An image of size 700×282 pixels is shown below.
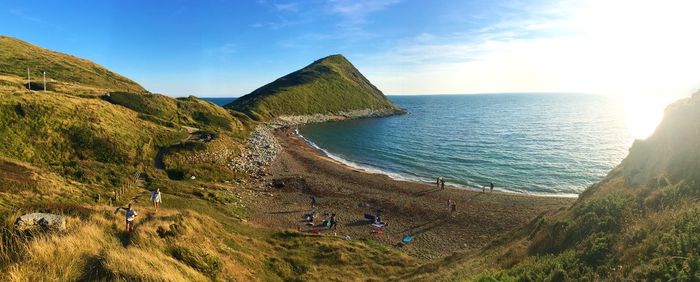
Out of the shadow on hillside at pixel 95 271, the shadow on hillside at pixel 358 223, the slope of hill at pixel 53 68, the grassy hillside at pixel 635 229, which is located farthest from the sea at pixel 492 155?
the slope of hill at pixel 53 68

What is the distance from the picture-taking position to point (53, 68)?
357 ft

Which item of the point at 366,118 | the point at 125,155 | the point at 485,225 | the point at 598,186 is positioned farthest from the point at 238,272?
the point at 366,118

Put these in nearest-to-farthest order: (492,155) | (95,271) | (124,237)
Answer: (95,271) → (124,237) → (492,155)

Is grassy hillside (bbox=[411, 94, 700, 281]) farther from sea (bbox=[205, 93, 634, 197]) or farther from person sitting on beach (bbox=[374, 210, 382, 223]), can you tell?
sea (bbox=[205, 93, 634, 197])

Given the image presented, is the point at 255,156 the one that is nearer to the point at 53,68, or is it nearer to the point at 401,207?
the point at 401,207

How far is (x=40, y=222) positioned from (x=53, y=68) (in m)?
130

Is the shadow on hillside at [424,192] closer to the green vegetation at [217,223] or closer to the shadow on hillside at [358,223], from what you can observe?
the shadow on hillside at [358,223]

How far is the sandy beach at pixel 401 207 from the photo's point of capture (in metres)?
34.9

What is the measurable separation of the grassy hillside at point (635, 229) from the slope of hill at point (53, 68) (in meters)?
109

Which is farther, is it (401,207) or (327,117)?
(327,117)

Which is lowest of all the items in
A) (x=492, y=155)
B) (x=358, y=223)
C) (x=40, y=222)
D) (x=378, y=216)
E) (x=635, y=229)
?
(x=358, y=223)

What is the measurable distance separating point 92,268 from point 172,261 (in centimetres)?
310

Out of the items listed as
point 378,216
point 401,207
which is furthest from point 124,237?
point 401,207

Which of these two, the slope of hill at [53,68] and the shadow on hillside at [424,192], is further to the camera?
the slope of hill at [53,68]
